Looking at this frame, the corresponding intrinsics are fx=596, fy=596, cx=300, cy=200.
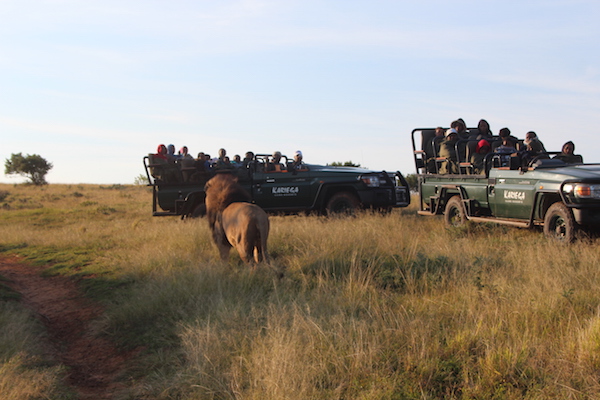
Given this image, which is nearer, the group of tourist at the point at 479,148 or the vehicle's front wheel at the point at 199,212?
the group of tourist at the point at 479,148

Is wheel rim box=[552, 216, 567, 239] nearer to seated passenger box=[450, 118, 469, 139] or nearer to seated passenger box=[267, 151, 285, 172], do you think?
seated passenger box=[450, 118, 469, 139]

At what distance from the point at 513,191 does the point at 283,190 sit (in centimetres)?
574

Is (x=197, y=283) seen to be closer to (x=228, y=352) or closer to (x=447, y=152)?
(x=228, y=352)

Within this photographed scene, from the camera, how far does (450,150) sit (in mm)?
12234

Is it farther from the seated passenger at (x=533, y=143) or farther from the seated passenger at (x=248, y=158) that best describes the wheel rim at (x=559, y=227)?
the seated passenger at (x=248, y=158)

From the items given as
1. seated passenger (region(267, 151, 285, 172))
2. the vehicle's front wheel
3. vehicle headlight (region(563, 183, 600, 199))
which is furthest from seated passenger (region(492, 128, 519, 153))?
the vehicle's front wheel

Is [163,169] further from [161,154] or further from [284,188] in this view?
[284,188]

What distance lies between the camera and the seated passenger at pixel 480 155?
37.3ft

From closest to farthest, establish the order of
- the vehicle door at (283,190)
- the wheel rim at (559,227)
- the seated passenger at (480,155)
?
the wheel rim at (559,227) < the seated passenger at (480,155) < the vehicle door at (283,190)

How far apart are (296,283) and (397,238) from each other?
11.2 ft

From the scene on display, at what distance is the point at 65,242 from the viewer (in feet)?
43.4

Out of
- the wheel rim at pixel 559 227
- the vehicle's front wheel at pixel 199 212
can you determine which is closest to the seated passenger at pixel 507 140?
the wheel rim at pixel 559 227

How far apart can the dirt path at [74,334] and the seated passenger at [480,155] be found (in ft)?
24.1

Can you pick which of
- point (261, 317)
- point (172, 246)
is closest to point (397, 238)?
point (172, 246)
